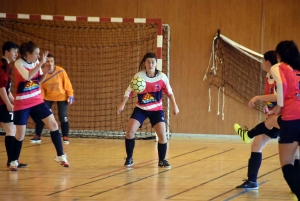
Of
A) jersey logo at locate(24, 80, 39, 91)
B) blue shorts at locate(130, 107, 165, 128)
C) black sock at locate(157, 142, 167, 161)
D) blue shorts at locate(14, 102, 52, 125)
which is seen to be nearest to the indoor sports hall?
black sock at locate(157, 142, 167, 161)

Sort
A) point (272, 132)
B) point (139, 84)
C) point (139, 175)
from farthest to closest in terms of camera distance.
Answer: point (139, 84) → point (139, 175) → point (272, 132)

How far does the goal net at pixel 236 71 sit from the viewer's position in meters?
11.4

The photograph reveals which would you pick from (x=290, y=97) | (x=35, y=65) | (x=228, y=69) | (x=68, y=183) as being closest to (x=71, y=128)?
(x=228, y=69)

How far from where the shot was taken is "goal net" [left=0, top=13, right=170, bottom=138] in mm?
11664

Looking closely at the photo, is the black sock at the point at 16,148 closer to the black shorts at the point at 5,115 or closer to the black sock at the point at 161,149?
the black shorts at the point at 5,115

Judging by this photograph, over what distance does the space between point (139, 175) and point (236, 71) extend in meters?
5.27

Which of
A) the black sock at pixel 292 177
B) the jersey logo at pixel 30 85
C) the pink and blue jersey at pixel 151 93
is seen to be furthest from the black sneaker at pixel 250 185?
the jersey logo at pixel 30 85

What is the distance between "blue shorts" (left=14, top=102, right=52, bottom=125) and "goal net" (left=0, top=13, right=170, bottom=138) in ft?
15.8

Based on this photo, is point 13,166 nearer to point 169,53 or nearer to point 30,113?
point 30,113

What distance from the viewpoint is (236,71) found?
37.5ft

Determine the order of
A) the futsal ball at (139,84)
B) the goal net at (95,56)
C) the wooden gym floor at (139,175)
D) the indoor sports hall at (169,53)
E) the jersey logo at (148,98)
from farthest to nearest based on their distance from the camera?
the goal net at (95,56)
the indoor sports hall at (169,53)
the jersey logo at (148,98)
the futsal ball at (139,84)
the wooden gym floor at (139,175)

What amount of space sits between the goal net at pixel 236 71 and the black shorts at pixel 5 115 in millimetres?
5416

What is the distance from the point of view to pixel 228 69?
11.5 m

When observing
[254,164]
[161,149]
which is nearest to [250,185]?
[254,164]
